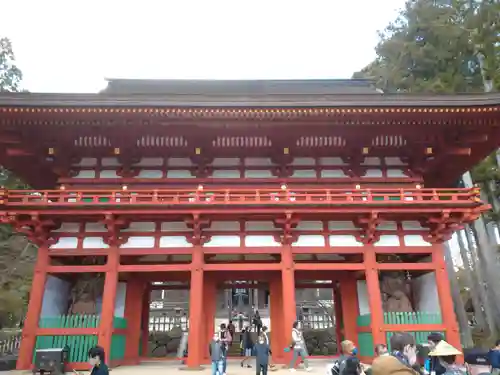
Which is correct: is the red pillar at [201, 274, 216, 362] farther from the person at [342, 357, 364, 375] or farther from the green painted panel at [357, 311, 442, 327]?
the person at [342, 357, 364, 375]

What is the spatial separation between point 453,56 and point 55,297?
21030mm

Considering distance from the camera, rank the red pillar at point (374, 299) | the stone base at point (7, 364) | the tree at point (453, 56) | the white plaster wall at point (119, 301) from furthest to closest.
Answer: the tree at point (453, 56) → the white plaster wall at point (119, 301) → the stone base at point (7, 364) → the red pillar at point (374, 299)

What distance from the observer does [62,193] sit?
11055mm

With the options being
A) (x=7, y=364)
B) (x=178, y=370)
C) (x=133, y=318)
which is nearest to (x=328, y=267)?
(x=178, y=370)

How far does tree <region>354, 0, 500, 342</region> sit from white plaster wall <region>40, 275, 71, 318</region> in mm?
15430

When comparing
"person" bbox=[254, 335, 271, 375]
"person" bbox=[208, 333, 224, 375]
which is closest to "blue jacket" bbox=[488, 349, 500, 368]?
"person" bbox=[254, 335, 271, 375]

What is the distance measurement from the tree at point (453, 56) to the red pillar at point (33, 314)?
50.8 ft

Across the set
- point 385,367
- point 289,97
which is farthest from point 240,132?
point 385,367

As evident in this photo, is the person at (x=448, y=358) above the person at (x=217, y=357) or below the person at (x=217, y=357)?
above

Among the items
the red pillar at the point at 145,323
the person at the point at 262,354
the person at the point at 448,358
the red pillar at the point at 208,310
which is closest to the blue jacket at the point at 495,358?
the person at the point at 448,358

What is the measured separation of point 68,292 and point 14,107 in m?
5.71

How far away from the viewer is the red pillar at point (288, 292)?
33.8 ft

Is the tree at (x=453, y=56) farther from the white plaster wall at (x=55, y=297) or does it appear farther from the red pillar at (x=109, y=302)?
the white plaster wall at (x=55, y=297)

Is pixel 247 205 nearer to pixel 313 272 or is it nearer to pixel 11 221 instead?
pixel 313 272
